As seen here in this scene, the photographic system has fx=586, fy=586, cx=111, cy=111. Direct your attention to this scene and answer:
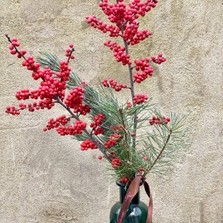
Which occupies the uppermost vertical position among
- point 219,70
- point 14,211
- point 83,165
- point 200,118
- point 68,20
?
point 68,20

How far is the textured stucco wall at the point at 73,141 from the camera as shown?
139cm

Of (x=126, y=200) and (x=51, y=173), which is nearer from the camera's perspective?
(x=126, y=200)

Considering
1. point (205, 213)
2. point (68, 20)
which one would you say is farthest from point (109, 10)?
point (205, 213)

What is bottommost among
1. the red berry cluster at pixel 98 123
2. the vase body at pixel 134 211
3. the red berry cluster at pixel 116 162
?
the vase body at pixel 134 211

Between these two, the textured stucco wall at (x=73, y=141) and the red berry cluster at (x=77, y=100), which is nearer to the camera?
the red berry cluster at (x=77, y=100)

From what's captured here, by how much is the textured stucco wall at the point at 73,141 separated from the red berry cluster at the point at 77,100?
554 millimetres

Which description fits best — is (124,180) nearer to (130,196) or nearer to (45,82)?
(130,196)

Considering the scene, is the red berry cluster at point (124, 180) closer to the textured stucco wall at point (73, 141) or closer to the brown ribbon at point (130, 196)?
the brown ribbon at point (130, 196)

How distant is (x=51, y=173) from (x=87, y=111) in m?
0.61

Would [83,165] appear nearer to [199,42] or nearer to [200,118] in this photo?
[200,118]

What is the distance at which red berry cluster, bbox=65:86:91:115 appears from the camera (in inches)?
31.9

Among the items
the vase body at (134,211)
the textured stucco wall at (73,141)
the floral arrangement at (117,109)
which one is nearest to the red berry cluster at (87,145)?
the floral arrangement at (117,109)

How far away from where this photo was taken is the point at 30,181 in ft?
4.75

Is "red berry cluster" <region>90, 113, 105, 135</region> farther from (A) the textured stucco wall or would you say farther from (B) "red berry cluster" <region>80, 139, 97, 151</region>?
(A) the textured stucco wall
